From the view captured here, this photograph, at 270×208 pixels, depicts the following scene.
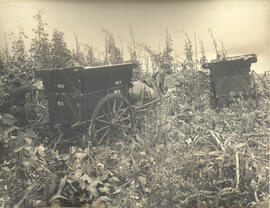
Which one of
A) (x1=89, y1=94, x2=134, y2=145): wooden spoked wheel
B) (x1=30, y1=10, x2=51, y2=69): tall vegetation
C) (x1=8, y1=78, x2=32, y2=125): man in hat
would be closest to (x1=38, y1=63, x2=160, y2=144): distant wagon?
(x1=89, y1=94, x2=134, y2=145): wooden spoked wheel

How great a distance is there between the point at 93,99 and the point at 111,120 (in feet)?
0.89

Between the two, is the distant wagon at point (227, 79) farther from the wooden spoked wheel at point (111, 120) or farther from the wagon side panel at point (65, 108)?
the wagon side panel at point (65, 108)

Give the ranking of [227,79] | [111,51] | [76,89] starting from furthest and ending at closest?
[227,79] < [111,51] < [76,89]

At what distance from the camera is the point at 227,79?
2.85 metres

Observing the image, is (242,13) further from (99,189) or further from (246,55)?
(99,189)

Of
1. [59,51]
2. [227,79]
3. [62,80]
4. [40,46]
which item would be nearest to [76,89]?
[62,80]

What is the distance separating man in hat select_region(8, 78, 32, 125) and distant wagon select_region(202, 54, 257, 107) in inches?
68.3

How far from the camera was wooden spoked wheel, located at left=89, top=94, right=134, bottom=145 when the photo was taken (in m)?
2.74

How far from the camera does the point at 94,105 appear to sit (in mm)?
2713

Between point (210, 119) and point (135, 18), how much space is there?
1.21 meters

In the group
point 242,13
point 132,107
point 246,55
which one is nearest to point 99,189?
point 132,107

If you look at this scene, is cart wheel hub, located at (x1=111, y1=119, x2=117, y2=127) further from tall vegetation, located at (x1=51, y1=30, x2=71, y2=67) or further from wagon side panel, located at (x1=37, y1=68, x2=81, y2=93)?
tall vegetation, located at (x1=51, y1=30, x2=71, y2=67)

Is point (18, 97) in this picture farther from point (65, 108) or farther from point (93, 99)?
point (93, 99)

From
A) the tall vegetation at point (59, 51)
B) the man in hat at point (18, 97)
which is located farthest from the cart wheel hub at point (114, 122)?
the man in hat at point (18, 97)
